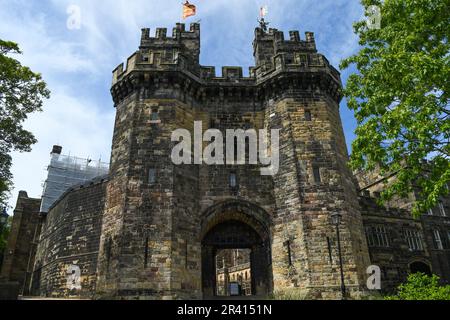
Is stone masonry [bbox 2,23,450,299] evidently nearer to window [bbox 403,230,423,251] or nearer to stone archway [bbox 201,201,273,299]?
stone archway [bbox 201,201,273,299]

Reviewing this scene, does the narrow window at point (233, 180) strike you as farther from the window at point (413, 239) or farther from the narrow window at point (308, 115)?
the window at point (413, 239)

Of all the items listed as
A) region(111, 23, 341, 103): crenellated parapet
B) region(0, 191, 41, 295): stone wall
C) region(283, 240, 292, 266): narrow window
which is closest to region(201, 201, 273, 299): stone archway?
region(283, 240, 292, 266): narrow window

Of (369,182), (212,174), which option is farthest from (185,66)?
(369,182)

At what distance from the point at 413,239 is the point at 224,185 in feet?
49.4

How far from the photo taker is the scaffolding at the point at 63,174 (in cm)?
3269

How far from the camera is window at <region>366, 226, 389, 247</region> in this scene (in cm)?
2113

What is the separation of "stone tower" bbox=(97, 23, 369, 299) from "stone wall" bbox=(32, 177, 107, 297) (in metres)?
5.10

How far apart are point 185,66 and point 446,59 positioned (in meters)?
11.4

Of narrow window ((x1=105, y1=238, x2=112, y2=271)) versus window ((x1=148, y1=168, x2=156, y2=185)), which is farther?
window ((x1=148, y1=168, x2=156, y2=185))

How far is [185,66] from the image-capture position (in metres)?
17.2

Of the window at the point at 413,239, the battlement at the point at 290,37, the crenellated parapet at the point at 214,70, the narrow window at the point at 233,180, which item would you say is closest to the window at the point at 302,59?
the crenellated parapet at the point at 214,70

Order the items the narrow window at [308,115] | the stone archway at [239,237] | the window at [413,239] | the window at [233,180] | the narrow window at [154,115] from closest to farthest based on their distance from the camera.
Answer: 1. the stone archway at [239,237]
2. the narrow window at [154,115]
3. the window at [233,180]
4. the narrow window at [308,115]
5. the window at [413,239]

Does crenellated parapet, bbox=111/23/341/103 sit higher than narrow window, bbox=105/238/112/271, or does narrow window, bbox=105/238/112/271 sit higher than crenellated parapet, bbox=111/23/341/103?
crenellated parapet, bbox=111/23/341/103

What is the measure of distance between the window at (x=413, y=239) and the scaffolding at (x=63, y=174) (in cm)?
2842
